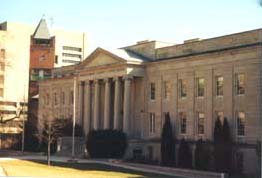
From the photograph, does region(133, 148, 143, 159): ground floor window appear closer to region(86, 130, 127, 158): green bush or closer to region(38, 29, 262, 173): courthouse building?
region(38, 29, 262, 173): courthouse building

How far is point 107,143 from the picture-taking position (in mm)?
72312

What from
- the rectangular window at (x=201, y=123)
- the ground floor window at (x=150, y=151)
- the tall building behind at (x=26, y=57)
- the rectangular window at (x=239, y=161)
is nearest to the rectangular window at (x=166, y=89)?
the ground floor window at (x=150, y=151)

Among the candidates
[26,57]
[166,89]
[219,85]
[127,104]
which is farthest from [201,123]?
[26,57]

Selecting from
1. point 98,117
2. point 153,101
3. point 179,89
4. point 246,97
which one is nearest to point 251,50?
point 246,97

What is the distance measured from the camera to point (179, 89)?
224ft

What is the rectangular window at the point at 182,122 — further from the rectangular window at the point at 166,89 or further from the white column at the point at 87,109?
the white column at the point at 87,109

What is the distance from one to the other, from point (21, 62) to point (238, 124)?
257ft

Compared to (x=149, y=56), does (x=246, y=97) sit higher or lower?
lower

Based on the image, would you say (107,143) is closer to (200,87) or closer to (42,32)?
(200,87)

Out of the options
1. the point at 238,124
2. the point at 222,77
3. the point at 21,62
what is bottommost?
the point at 238,124

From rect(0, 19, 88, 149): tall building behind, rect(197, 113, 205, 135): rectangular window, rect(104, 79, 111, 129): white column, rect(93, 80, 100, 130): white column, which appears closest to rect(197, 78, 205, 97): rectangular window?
rect(197, 113, 205, 135): rectangular window

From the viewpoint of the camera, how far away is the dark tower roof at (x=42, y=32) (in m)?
130

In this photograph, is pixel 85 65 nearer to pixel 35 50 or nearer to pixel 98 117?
pixel 98 117

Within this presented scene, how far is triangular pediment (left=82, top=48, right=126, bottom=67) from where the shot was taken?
7519cm
